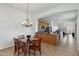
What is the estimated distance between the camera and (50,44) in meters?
2.56

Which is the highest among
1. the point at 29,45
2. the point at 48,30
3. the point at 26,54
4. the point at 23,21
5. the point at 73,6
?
the point at 73,6

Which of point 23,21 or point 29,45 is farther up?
point 23,21

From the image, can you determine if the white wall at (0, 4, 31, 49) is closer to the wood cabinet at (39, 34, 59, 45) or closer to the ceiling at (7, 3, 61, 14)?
the ceiling at (7, 3, 61, 14)

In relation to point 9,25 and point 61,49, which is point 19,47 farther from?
point 61,49

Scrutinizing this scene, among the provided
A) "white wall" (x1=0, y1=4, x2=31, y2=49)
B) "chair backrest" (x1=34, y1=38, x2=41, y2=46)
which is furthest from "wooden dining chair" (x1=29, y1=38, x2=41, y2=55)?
"white wall" (x1=0, y1=4, x2=31, y2=49)

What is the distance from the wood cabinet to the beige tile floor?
93 millimetres

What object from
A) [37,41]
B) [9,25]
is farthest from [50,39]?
[9,25]

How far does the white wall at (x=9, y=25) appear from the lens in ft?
8.00

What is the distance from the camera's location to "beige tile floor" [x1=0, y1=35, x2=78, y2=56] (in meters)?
2.45

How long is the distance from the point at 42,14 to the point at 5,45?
1.12 meters

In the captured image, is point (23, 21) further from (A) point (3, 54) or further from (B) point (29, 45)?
(A) point (3, 54)

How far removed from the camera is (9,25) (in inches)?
97.0

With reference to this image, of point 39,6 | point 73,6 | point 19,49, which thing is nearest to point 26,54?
point 19,49

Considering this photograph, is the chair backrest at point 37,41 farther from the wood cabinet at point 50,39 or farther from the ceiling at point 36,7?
the ceiling at point 36,7
